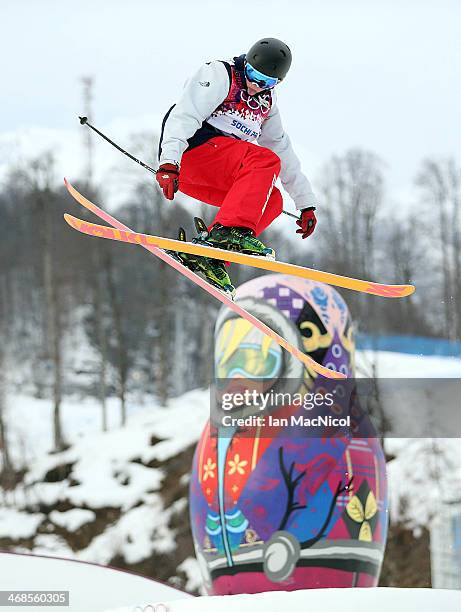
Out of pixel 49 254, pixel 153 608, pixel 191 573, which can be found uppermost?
pixel 49 254

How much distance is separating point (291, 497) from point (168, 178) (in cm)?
305

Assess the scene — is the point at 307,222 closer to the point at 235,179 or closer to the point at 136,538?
the point at 235,179

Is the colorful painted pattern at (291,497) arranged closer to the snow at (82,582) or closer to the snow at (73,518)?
the snow at (82,582)

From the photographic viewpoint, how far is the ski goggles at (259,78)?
4.29 m

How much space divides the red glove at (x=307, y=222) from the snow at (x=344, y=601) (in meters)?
2.17

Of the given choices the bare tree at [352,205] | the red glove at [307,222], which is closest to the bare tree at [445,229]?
the bare tree at [352,205]

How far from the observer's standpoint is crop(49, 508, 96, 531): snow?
1343 cm

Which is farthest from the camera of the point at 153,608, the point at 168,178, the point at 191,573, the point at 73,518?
the point at 73,518


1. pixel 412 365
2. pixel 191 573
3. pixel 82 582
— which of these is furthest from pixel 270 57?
pixel 412 365

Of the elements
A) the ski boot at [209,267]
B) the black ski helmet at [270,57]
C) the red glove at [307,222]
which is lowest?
the ski boot at [209,267]

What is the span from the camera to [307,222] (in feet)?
16.8

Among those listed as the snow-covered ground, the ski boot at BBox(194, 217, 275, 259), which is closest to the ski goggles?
the ski boot at BBox(194, 217, 275, 259)

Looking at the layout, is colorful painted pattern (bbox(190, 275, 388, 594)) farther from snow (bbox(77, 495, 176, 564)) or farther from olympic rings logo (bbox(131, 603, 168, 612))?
snow (bbox(77, 495, 176, 564))

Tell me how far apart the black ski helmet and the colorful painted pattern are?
9.10ft
